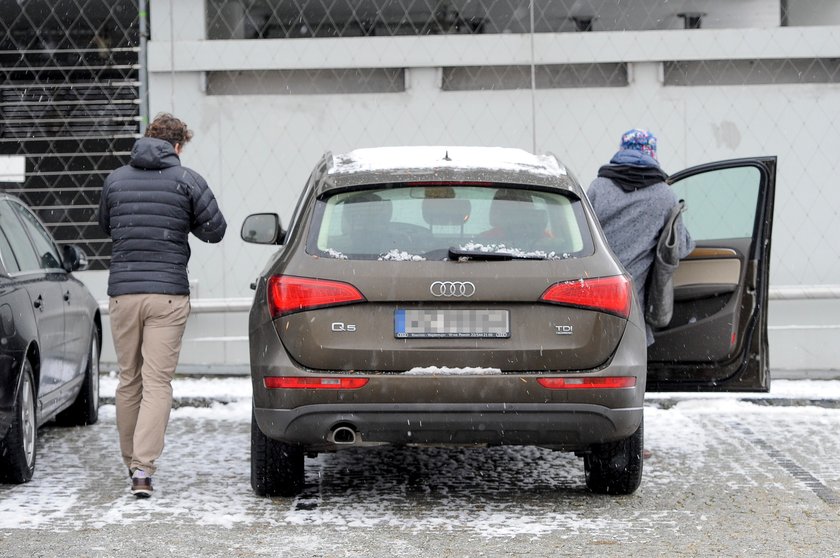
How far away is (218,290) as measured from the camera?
11367 mm

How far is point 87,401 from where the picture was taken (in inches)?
351

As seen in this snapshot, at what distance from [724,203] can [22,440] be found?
177 inches

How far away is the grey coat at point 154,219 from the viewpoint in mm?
6711

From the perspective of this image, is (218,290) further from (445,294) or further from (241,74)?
(445,294)

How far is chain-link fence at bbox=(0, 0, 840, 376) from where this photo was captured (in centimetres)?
1123

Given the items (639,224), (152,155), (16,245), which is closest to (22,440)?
(16,245)

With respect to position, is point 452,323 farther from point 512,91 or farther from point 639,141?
point 512,91

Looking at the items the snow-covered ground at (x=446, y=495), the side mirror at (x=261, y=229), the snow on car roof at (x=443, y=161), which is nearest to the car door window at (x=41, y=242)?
the snow-covered ground at (x=446, y=495)

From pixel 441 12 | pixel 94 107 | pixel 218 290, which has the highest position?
pixel 441 12

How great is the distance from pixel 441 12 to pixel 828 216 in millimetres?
3619


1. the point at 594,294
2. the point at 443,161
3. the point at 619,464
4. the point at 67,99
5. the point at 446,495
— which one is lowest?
the point at 446,495

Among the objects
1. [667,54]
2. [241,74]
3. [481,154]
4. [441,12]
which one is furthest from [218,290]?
[481,154]

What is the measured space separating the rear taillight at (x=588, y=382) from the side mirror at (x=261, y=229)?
1962 mm

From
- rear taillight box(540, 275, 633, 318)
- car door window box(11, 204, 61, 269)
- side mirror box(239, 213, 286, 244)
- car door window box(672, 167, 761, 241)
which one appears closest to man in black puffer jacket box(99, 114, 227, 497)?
side mirror box(239, 213, 286, 244)
